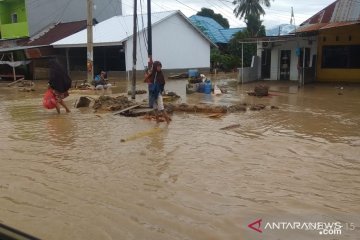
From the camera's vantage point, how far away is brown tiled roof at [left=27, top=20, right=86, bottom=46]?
33.6 meters

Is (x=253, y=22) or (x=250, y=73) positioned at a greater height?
(x=253, y=22)

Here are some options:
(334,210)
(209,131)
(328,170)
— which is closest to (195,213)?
(334,210)

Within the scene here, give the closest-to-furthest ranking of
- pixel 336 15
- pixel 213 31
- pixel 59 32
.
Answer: pixel 336 15 < pixel 59 32 < pixel 213 31

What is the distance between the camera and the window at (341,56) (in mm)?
22391

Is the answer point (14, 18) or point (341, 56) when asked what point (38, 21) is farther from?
point (341, 56)

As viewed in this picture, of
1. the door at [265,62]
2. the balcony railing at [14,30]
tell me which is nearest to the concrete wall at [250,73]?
the door at [265,62]

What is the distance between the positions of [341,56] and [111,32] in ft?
54.7

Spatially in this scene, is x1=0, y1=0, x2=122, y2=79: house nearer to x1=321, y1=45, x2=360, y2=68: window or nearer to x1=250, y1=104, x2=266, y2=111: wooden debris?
x1=321, y1=45, x2=360, y2=68: window

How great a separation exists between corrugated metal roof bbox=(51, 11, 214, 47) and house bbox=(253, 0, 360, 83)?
372 inches

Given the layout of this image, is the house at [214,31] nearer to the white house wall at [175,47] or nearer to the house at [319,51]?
the white house wall at [175,47]

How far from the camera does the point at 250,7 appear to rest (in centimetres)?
5453

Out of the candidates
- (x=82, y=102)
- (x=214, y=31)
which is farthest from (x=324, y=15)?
(x=214, y=31)

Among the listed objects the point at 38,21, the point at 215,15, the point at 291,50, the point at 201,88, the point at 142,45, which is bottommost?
the point at 201,88

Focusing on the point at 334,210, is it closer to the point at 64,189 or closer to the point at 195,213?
the point at 195,213
